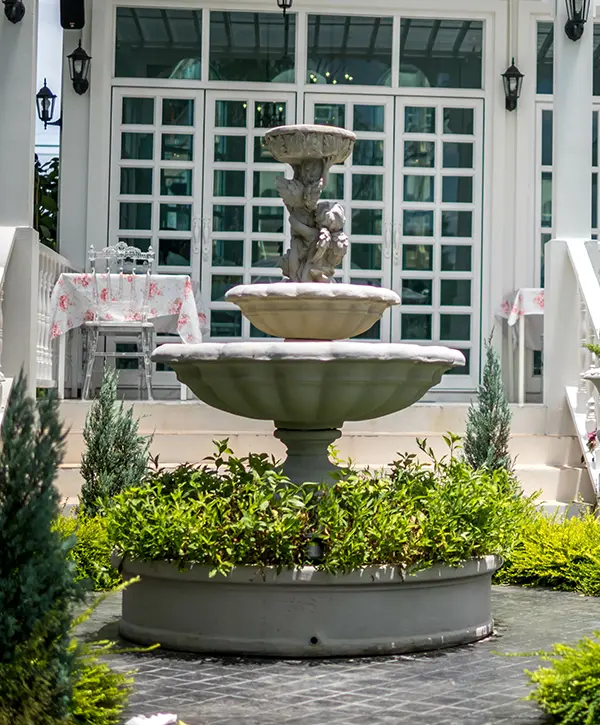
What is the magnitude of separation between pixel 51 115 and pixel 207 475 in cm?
694

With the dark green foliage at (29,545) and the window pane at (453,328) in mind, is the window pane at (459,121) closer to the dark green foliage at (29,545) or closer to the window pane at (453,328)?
the window pane at (453,328)

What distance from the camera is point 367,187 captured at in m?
10.8

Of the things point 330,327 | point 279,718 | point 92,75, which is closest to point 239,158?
point 92,75

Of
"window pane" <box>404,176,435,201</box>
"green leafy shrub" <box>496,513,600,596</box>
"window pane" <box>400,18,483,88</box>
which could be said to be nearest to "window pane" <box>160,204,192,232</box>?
"window pane" <box>404,176,435,201</box>

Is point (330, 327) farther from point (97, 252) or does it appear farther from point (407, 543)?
point (97, 252)

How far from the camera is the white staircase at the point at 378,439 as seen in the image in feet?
25.3

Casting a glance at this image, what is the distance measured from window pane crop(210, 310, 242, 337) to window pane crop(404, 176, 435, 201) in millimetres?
1900

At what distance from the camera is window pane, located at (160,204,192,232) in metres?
10.6

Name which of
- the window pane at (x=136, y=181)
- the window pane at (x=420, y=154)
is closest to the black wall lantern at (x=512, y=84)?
the window pane at (x=420, y=154)

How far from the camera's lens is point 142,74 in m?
10.6

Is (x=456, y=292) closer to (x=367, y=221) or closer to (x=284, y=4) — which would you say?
(x=367, y=221)

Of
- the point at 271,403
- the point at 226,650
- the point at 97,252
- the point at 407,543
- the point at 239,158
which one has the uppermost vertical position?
the point at 239,158

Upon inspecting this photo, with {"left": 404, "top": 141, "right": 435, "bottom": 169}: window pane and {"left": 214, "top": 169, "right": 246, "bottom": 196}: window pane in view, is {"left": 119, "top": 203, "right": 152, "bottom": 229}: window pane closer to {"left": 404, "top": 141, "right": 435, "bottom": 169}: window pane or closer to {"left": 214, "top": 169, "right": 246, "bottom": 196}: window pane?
{"left": 214, "top": 169, "right": 246, "bottom": 196}: window pane

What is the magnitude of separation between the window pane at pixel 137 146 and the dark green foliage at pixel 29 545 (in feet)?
25.6
